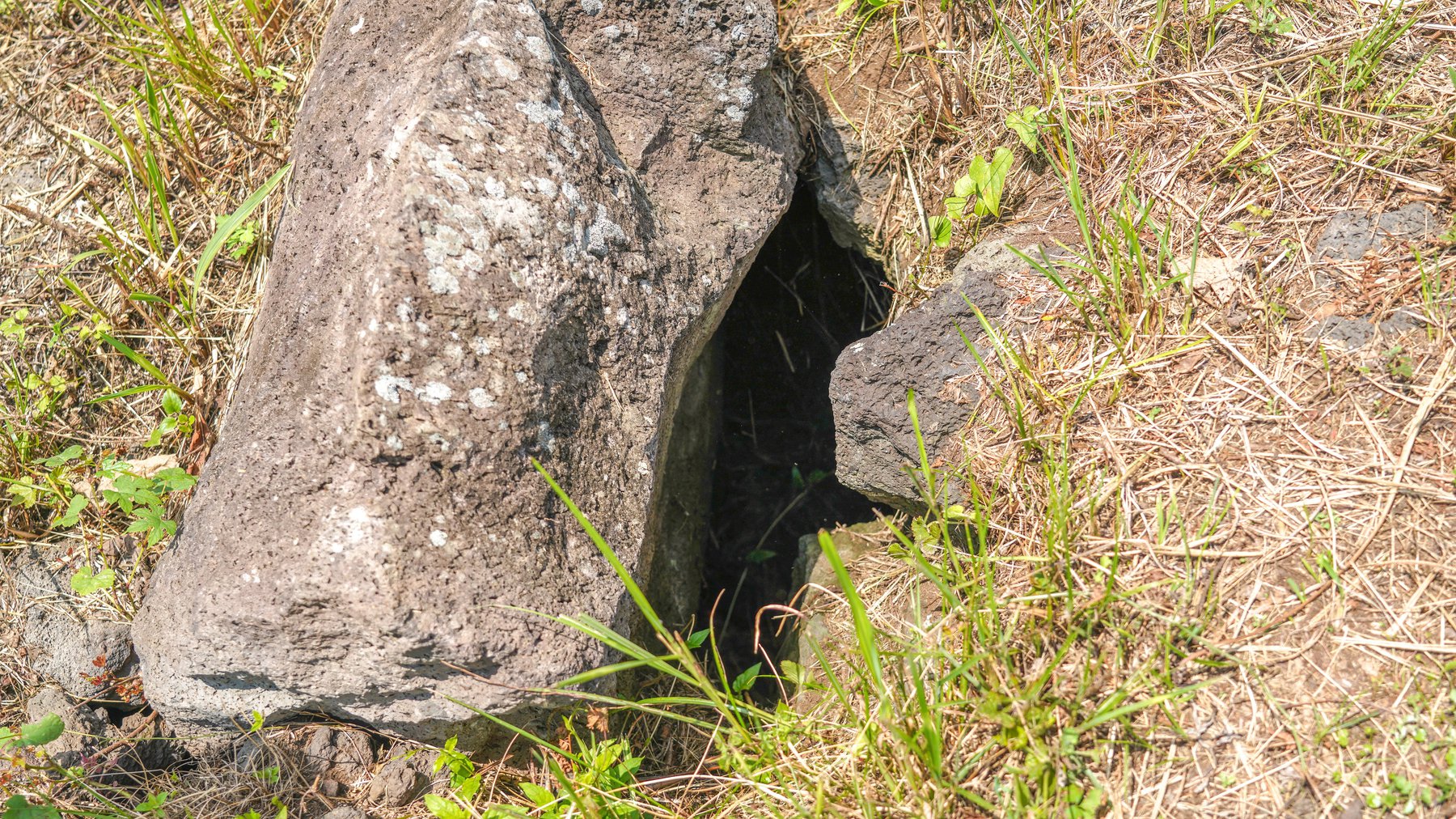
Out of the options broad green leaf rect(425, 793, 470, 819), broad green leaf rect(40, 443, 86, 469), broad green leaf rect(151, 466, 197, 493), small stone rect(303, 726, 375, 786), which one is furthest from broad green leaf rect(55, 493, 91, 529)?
broad green leaf rect(425, 793, 470, 819)

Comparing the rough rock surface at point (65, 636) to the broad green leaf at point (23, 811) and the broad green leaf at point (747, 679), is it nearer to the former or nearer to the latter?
the broad green leaf at point (23, 811)

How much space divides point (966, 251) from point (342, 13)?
5.91 ft

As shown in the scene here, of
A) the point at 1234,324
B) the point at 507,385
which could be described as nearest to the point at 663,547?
the point at 507,385

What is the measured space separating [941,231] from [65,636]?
8.96 ft

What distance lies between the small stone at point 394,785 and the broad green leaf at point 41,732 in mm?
673

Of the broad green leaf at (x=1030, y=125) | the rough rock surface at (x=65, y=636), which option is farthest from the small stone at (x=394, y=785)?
the broad green leaf at (x=1030, y=125)

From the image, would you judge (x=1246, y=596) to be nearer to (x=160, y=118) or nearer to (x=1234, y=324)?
(x=1234, y=324)

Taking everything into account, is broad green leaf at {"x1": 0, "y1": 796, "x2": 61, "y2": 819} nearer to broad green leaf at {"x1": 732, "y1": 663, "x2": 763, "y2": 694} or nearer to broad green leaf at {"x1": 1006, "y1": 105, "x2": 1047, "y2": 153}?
broad green leaf at {"x1": 732, "y1": 663, "x2": 763, "y2": 694}

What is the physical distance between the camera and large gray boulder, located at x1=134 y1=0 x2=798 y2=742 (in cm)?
169

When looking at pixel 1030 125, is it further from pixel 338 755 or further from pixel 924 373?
pixel 338 755

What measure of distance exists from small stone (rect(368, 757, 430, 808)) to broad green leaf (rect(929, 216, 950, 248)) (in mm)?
1969

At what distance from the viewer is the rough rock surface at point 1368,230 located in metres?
1.83

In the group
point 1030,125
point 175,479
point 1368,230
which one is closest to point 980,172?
point 1030,125

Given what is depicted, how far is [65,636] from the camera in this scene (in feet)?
7.74
